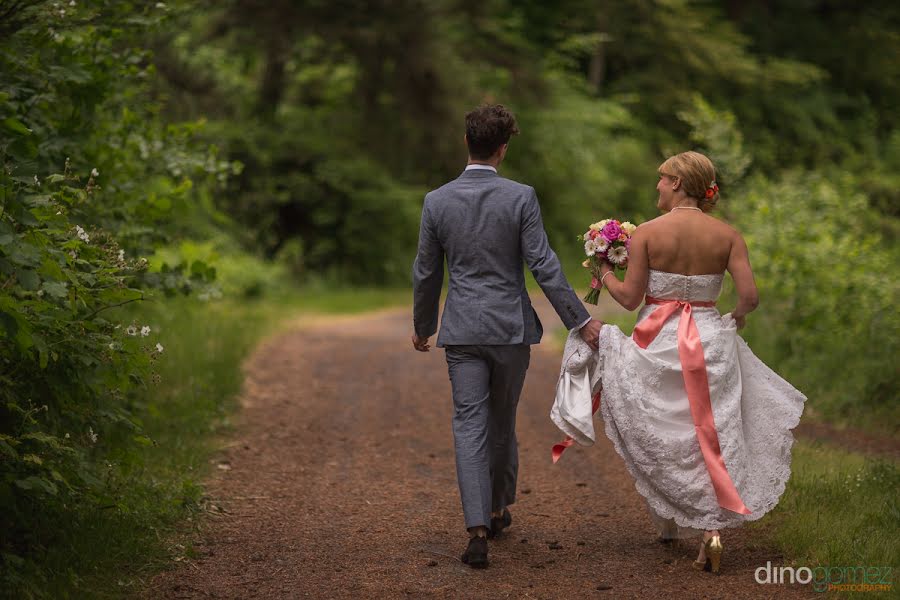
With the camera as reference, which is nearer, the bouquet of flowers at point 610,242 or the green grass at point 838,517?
the green grass at point 838,517

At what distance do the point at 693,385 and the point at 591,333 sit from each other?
526 mm

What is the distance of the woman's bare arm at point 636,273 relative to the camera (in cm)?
477

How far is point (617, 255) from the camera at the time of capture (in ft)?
16.3

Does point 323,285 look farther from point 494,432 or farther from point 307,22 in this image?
point 494,432

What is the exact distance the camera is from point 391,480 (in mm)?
6461

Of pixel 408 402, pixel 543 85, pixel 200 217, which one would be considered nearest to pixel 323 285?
pixel 200 217

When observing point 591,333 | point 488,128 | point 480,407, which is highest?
point 488,128

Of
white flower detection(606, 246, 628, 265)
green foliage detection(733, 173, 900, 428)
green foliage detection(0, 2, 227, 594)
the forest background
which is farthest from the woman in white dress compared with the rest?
green foliage detection(733, 173, 900, 428)

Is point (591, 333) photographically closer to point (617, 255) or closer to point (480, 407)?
point (617, 255)

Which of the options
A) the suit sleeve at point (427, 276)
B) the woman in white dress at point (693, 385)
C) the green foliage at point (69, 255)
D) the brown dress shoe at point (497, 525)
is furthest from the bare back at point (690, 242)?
the green foliage at point (69, 255)

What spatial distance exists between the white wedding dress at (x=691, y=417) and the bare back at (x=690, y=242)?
55 mm

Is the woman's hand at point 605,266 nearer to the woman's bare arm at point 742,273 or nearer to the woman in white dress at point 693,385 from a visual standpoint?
the woman in white dress at point 693,385

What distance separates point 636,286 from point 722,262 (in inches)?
15.7

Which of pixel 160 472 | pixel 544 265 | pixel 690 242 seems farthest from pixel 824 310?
pixel 160 472
